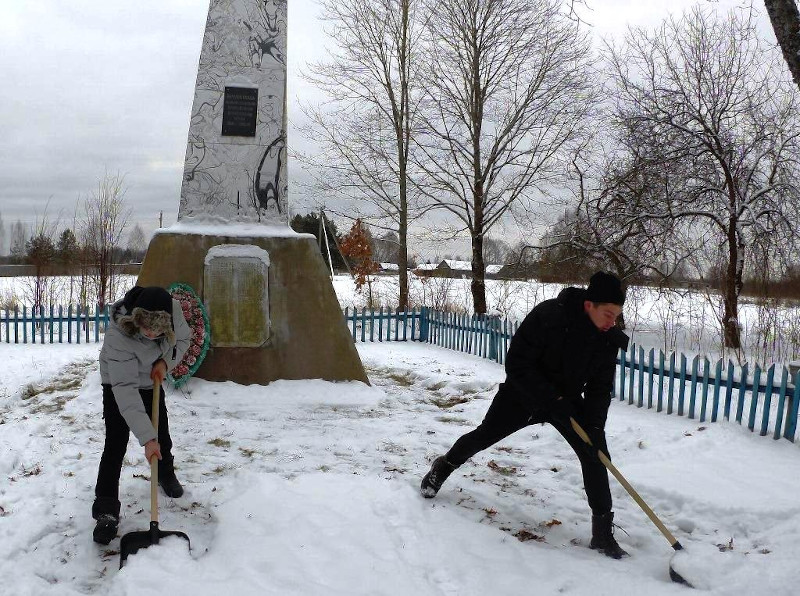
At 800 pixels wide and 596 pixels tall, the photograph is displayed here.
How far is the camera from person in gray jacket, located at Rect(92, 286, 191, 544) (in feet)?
10.3

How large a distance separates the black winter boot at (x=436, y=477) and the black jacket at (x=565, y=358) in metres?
0.76

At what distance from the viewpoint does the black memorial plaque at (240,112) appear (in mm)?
6914

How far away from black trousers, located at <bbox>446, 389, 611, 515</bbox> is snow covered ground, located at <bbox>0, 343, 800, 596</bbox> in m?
0.32

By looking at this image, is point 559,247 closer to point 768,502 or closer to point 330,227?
point 768,502

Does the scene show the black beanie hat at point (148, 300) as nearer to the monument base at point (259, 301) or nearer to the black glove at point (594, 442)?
the black glove at point (594, 442)

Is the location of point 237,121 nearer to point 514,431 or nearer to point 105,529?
point 105,529

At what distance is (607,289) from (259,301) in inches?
183

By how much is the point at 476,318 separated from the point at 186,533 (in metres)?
8.34

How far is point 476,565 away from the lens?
3.03 metres

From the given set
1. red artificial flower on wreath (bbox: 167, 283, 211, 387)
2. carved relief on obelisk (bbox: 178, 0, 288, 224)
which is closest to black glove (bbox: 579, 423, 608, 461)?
red artificial flower on wreath (bbox: 167, 283, 211, 387)

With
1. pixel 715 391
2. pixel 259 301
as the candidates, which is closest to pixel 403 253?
pixel 259 301

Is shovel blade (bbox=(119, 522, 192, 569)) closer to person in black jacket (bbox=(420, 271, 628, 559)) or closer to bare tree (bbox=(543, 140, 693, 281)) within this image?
person in black jacket (bbox=(420, 271, 628, 559))

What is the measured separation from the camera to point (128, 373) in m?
3.19

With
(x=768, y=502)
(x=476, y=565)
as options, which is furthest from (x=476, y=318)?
(x=476, y=565)
